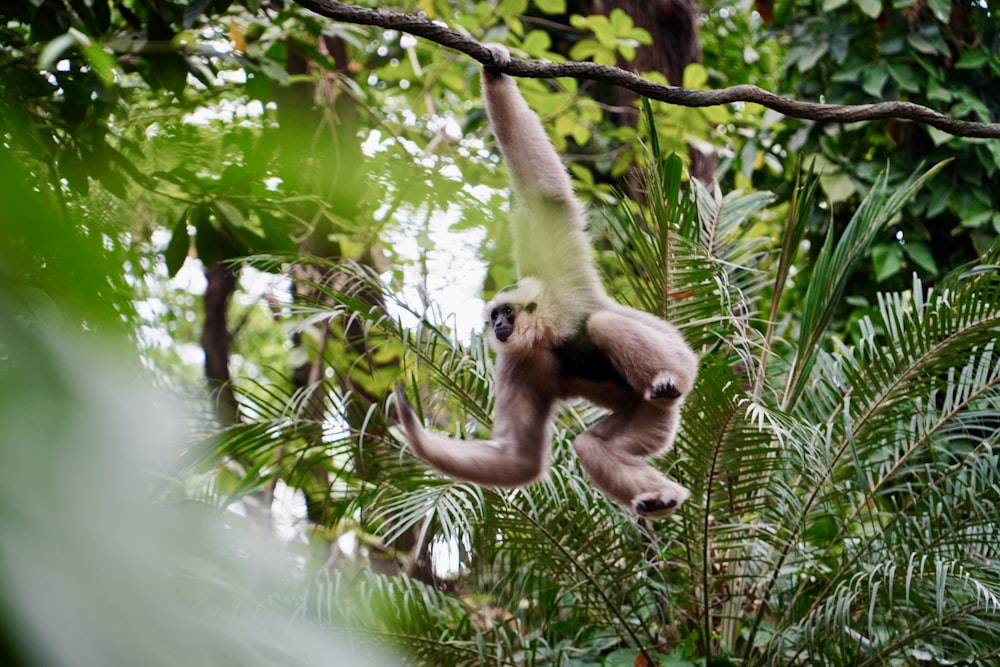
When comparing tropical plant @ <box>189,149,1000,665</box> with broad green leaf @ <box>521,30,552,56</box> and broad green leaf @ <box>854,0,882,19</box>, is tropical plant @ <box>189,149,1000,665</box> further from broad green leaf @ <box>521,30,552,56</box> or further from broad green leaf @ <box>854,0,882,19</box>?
broad green leaf @ <box>854,0,882,19</box>

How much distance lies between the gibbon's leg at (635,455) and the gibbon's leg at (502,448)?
0.20 metres

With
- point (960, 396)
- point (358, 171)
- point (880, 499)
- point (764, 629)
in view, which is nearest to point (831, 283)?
point (960, 396)

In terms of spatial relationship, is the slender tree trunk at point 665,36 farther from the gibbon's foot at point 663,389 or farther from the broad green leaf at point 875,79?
the gibbon's foot at point 663,389

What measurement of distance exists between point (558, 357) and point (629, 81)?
1.24 m

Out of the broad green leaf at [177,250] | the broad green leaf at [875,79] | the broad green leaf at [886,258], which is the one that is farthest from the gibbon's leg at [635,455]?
the broad green leaf at [875,79]

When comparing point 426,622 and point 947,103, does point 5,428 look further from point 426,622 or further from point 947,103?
point 947,103

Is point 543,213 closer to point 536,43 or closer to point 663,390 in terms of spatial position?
point 663,390

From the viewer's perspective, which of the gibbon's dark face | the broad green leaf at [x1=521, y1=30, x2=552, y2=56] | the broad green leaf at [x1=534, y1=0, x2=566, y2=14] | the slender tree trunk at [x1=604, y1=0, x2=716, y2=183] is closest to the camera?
the gibbon's dark face

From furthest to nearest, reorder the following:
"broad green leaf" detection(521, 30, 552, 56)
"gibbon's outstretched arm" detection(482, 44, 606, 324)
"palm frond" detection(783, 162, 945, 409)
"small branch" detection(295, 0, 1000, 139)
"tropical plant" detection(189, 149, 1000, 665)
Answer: "broad green leaf" detection(521, 30, 552, 56) → "palm frond" detection(783, 162, 945, 409) → "tropical plant" detection(189, 149, 1000, 665) → "gibbon's outstretched arm" detection(482, 44, 606, 324) → "small branch" detection(295, 0, 1000, 139)

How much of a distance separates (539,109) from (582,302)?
3.00m

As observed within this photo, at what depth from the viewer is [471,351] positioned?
501 centimetres

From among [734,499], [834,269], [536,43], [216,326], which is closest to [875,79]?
[536,43]

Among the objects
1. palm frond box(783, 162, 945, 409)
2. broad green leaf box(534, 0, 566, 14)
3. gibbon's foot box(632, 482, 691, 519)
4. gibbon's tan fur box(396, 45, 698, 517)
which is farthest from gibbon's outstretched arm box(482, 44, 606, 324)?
broad green leaf box(534, 0, 566, 14)

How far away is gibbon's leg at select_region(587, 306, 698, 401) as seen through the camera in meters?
3.31
